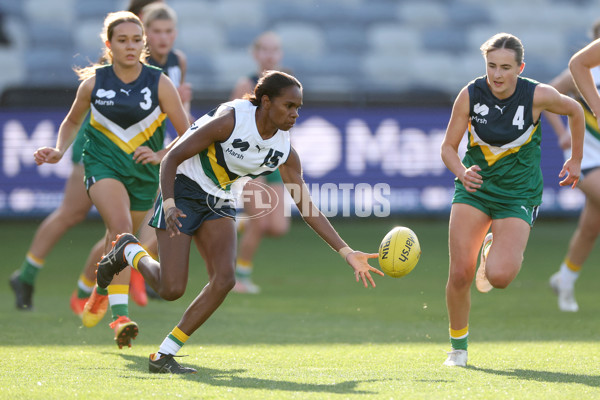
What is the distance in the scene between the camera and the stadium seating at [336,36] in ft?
50.6

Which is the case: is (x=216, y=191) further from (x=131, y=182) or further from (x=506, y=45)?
(x=506, y=45)

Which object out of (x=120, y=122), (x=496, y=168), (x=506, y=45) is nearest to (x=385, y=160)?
(x=120, y=122)

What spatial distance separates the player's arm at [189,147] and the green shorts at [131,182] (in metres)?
1.33

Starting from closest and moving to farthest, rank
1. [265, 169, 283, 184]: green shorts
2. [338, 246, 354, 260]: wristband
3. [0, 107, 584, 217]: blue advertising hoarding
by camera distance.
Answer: [338, 246, 354, 260]: wristband, [265, 169, 283, 184]: green shorts, [0, 107, 584, 217]: blue advertising hoarding

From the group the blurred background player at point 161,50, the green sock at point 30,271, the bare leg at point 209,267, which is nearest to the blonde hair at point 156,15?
the blurred background player at point 161,50

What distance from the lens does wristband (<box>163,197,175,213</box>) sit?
16.7 ft

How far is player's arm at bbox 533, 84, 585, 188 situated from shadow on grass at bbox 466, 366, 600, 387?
3.81ft

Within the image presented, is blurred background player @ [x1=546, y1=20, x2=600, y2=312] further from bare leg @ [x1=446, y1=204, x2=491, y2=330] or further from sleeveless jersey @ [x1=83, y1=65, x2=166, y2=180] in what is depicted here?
sleeveless jersey @ [x1=83, y1=65, x2=166, y2=180]

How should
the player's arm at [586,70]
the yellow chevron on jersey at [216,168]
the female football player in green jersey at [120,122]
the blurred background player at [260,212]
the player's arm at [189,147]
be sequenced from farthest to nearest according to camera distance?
the blurred background player at [260,212] < the female football player in green jersey at [120,122] < the player's arm at [586,70] < the yellow chevron on jersey at [216,168] < the player's arm at [189,147]

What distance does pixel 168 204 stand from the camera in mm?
5121

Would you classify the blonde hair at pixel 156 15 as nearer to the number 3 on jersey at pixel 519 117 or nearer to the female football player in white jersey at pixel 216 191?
the female football player in white jersey at pixel 216 191

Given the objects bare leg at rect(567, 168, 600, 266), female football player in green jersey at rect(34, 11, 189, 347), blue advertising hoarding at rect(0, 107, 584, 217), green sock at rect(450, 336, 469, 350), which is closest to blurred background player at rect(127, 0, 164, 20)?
female football player in green jersey at rect(34, 11, 189, 347)

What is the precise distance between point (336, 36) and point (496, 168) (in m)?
10.6

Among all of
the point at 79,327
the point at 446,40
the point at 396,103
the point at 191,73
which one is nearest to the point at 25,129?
the point at 191,73
